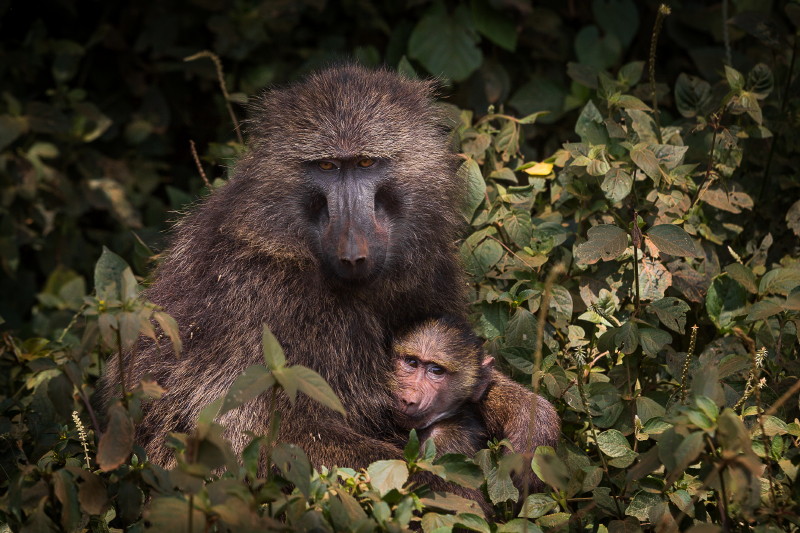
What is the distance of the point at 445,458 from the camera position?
2629 mm

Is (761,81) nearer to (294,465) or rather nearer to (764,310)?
(764,310)

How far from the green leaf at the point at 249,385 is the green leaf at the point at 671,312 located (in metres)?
1.54

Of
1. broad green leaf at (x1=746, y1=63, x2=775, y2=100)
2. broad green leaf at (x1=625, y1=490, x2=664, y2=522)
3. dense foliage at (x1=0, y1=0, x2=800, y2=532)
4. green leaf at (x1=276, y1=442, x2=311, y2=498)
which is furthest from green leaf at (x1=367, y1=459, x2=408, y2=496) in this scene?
broad green leaf at (x1=746, y1=63, x2=775, y2=100)

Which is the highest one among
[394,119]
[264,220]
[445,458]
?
[394,119]

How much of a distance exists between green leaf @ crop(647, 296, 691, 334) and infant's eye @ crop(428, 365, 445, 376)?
74 cm

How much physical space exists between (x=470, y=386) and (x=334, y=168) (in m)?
0.87

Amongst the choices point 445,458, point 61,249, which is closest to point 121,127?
point 61,249

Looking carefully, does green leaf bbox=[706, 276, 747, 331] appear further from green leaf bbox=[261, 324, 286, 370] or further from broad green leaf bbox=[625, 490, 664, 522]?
green leaf bbox=[261, 324, 286, 370]

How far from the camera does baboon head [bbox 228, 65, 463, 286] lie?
3094 mm

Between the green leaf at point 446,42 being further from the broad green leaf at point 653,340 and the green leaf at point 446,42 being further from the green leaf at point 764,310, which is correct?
the green leaf at point 764,310

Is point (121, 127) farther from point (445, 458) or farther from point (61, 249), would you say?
point (445, 458)

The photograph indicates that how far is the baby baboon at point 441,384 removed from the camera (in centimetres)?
320

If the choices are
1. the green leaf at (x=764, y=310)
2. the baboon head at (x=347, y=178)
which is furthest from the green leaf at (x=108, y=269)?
the green leaf at (x=764, y=310)

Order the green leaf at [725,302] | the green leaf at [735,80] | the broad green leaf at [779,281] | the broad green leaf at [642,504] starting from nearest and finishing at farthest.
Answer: the broad green leaf at [642,504] < the broad green leaf at [779,281] < the green leaf at [725,302] < the green leaf at [735,80]
